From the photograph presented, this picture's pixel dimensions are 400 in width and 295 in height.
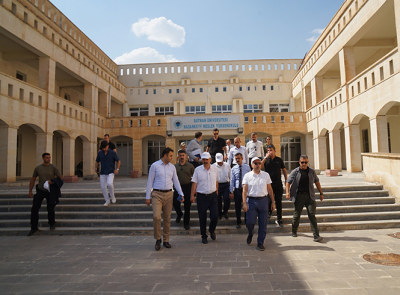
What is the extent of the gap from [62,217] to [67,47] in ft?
49.7

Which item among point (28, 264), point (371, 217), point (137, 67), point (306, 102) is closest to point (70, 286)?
point (28, 264)

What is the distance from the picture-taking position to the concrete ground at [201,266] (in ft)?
12.7

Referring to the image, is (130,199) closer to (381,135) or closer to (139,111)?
(381,135)

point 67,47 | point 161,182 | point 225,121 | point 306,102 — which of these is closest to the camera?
point 161,182

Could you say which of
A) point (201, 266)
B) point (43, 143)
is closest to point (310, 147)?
point (43, 143)

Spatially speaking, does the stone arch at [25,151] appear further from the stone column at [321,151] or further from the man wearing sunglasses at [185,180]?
the stone column at [321,151]

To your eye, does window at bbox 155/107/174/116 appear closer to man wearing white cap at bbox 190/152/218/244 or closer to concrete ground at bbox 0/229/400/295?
concrete ground at bbox 0/229/400/295

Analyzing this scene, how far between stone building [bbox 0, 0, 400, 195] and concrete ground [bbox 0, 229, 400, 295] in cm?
518

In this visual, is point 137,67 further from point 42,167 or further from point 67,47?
point 42,167

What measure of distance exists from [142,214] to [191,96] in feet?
67.0

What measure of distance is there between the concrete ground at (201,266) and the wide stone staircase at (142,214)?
0.65 m

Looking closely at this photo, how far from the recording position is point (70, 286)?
4.02m

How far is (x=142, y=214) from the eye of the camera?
8094mm

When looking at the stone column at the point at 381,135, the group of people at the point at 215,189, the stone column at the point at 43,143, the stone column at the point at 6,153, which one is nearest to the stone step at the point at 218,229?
Answer: the group of people at the point at 215,189
